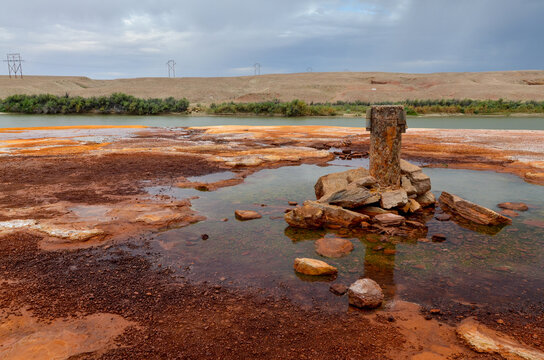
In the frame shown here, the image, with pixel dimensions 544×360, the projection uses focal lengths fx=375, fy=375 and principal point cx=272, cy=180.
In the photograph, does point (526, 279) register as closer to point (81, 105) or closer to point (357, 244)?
point (357, 244)

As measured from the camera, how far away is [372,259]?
5906 mm

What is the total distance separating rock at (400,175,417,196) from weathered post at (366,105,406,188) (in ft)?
0.45

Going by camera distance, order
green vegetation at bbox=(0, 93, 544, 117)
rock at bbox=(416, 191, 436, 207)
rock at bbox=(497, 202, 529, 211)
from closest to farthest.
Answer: rock at bbox=(497, 202, 529, 211) → rock at bbox=(416, 191, 436, 207) → green vegetation at bbox=(0, 93, 544, 117)

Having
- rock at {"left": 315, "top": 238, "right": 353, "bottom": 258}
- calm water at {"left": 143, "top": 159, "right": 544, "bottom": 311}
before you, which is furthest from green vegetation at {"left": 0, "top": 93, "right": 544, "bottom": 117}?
rock at {"left": 315, "top": 238, "right": 353, "bottom": 258}

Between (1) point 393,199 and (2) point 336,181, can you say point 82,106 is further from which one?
(1) point 393,199

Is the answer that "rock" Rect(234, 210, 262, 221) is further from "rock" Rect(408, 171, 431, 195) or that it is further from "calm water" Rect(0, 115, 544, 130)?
"calm water" Rect(0, 115, 544, 130)

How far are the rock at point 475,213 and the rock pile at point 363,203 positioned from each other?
0.71 m

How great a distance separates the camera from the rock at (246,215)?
7.82 m

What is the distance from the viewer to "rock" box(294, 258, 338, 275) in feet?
17.4

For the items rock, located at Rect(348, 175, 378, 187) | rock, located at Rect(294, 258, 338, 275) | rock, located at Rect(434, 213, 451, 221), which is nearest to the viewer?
rock, located at Rect(294, 258, 338, 275)

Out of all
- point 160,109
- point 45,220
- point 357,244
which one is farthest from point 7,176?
point 160,109

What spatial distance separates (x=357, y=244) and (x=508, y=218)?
3504 millimetres

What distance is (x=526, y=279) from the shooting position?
16.9ft

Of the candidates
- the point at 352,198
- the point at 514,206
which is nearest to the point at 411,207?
the point at 352,198
